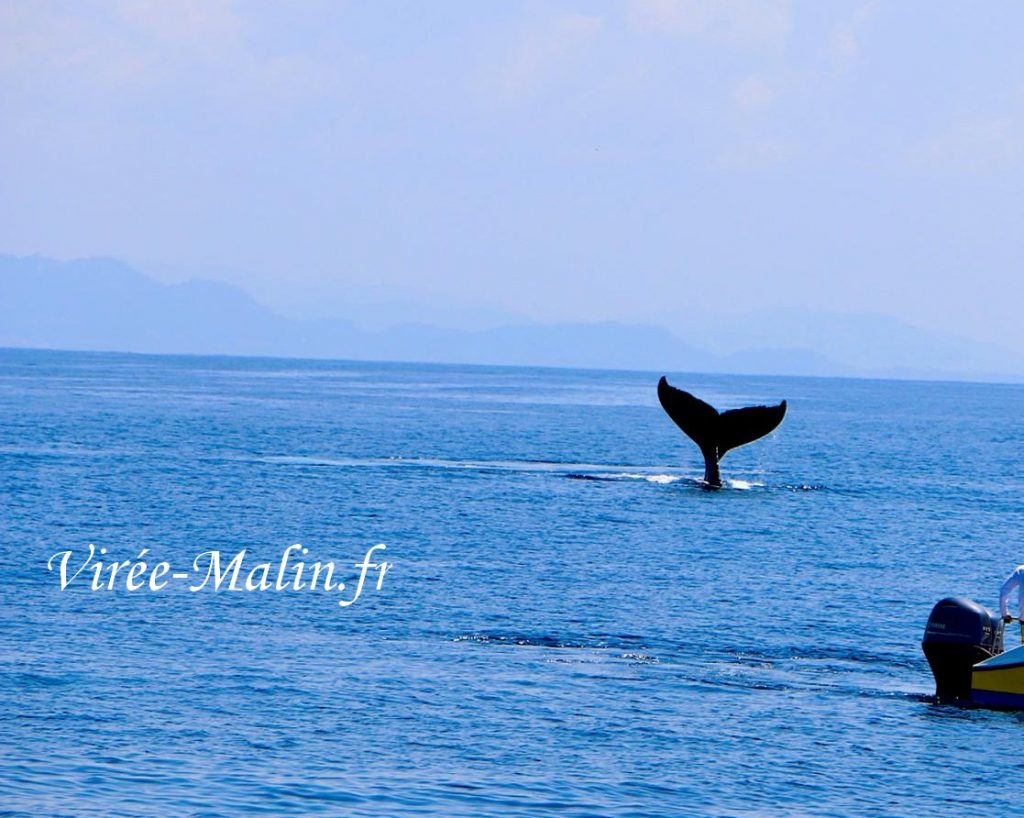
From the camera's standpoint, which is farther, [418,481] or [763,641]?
[418,481]

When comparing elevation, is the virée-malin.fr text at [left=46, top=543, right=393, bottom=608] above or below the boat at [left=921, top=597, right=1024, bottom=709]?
below

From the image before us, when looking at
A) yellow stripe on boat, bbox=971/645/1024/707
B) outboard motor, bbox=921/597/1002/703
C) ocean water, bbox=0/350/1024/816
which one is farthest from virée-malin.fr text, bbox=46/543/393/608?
yellow stripe on boat, bbox=971/645/1024/707

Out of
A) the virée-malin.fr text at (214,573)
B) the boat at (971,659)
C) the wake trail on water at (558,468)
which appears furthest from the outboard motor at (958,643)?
the wake trail on water at (558,468)

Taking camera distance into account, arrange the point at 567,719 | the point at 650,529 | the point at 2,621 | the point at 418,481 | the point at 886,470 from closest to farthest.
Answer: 1. the point at 567,719
2. the point at 2,621
3. the point at 650,529
4. the point at 418,481
5. the point at 886,470

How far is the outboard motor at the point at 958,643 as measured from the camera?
79.7 feet

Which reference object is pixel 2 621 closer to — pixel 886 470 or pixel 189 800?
pixel 189 800

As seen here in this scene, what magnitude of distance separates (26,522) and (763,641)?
2283cm

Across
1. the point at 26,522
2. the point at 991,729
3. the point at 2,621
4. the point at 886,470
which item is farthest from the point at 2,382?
the point at 991,729

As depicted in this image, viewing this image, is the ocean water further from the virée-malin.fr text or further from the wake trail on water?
the wake trail on water

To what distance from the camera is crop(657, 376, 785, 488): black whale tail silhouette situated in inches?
1951

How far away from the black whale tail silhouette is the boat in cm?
2380

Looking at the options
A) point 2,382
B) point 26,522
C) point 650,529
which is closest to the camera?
point 26,522

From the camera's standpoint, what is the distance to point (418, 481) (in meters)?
62.1

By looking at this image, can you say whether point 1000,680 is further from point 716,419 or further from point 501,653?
point 716,419
